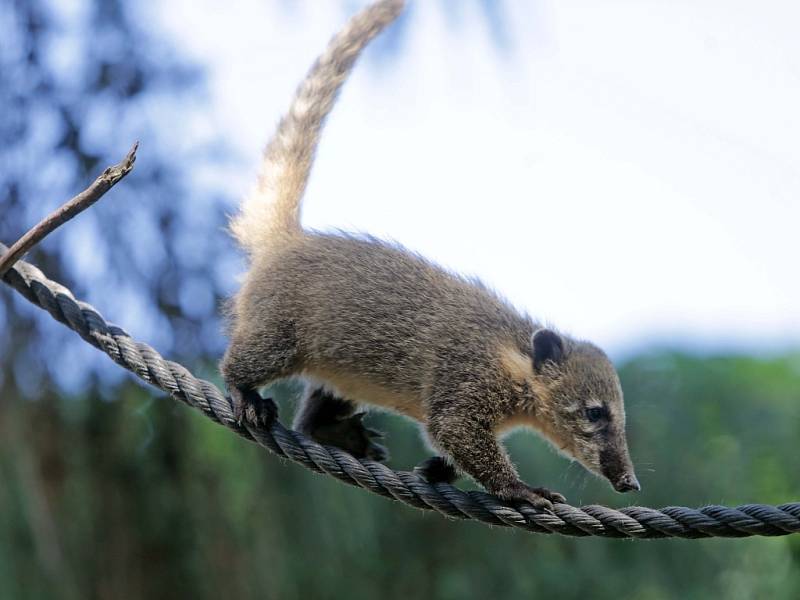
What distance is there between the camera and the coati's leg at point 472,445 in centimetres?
377

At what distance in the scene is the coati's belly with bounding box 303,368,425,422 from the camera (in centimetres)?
419

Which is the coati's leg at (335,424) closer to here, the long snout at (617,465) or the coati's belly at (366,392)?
the coati's belly at (366,392)

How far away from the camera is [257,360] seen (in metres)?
4.07

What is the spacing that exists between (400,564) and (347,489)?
1323mm

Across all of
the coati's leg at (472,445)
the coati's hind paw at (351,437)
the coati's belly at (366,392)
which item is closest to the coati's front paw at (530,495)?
the coati's leg at (472,445)

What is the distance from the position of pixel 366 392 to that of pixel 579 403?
3.03ft

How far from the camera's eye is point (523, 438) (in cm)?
838

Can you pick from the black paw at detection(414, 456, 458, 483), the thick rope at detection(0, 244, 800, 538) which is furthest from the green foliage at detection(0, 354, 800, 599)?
the thick rope at detection(0, 244, 800, 538)

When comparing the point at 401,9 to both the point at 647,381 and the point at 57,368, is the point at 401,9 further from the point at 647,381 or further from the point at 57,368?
the point at 647,381

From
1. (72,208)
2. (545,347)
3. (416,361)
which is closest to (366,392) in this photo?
(416,361)

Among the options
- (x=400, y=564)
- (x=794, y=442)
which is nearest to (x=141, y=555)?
(x=400, y=564)

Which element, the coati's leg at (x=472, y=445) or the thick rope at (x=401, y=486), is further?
the coati's leg at (x=472, y=445)

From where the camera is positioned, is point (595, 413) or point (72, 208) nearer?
point (72, 208)

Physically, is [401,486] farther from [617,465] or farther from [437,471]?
[617,465]
